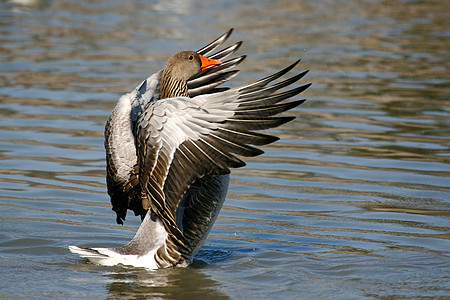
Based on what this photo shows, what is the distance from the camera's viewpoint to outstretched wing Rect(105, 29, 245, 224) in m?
7.61

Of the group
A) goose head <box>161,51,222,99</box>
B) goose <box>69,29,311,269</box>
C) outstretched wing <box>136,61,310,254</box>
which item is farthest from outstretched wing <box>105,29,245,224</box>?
outstretched wing <box>136,61,310,254</box>

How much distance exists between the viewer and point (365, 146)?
1184cm

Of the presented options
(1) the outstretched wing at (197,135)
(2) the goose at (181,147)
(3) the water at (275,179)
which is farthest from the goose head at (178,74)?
(3) the water at (275,179)

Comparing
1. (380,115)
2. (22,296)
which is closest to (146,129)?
(22,296)

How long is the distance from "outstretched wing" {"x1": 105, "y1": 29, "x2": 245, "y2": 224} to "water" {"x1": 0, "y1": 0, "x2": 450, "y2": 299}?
706 millimetres

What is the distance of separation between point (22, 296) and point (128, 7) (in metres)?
24.1

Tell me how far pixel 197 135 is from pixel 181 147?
18 cm

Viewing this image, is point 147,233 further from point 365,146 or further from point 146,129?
point 365,146

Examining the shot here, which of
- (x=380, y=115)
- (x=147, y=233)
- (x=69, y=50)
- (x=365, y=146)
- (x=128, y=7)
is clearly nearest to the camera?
(x=147, y=233)

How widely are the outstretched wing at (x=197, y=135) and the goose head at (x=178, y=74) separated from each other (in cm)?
101

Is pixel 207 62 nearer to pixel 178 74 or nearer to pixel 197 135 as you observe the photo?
pixel 178 74

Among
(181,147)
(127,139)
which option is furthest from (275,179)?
(181,147)

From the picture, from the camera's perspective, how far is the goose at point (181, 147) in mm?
6338

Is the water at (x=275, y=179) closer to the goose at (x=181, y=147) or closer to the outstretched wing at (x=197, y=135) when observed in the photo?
the goose at (x=181, y=147)
